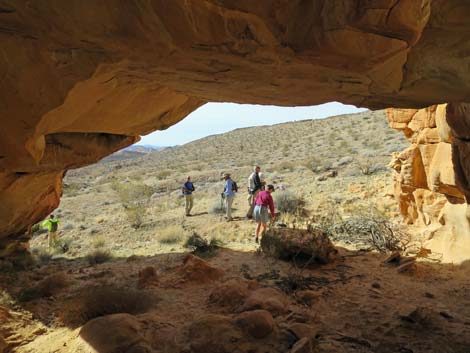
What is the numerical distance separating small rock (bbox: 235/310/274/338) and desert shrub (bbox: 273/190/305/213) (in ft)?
25.9

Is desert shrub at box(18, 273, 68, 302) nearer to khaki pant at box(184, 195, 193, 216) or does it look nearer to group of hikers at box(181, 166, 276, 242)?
group of hikers at box(181, 166, 276, 242)

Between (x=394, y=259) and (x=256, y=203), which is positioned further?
(x=256, y=203)

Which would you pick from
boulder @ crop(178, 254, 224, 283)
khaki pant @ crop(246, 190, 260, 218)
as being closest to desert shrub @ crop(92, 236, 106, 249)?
khaki pant @ crop(246, 190, 260, 218)

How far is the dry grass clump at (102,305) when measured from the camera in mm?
4488

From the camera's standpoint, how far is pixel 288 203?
40.4ft

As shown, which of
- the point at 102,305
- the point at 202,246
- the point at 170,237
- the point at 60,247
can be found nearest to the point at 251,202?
the point at 170,237

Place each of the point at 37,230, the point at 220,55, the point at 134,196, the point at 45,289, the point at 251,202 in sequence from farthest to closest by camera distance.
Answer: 1. the point at 134,196
2. the point at 37,230
3. the point at 251,202
4. the point at 45,289
5. the point at 220,55

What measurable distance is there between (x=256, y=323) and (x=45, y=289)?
375cm

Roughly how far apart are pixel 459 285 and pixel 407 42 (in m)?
4.43

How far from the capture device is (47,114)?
405cm

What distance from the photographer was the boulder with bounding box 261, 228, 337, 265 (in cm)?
660

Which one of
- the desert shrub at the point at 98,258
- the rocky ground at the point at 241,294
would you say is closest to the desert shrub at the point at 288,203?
the rocky ground at the point at 241,294

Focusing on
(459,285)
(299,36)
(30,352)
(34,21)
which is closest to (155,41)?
(34,21)

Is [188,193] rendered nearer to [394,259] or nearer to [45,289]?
[45,289]
